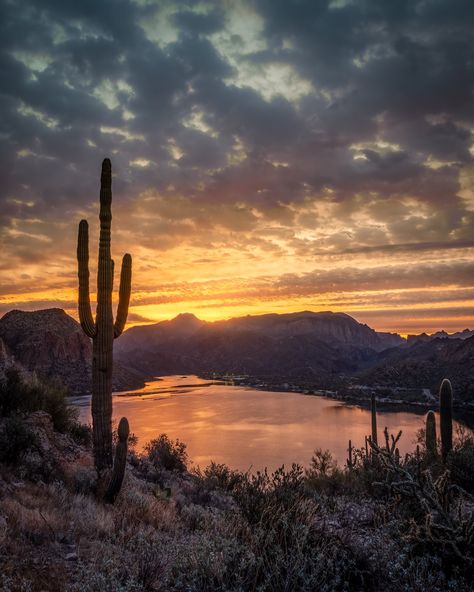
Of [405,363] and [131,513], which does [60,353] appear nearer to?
[131,513]

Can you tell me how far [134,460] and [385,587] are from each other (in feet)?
35.3

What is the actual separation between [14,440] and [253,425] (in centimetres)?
4804

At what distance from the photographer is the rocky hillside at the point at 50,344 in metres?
60.2

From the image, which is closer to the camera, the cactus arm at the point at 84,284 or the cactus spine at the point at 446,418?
the cactus arm at the point at 84,284

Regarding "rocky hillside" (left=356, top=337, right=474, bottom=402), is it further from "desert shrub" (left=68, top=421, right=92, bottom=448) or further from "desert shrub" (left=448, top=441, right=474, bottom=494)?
"desert shrub" (left=68, top=421, right=92, bottom=448)

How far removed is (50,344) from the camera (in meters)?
63.3

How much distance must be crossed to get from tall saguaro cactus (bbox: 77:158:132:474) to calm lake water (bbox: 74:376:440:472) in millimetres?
22515

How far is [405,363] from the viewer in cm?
10431

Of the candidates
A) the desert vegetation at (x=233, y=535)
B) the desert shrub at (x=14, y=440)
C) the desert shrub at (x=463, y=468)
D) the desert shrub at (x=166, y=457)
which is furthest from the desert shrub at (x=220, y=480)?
the desert shrub at (x=463, y=468)

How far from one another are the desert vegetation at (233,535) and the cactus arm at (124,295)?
10.9 ft

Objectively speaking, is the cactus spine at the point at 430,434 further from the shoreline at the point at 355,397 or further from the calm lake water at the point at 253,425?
the shoreline at the point at 355,397

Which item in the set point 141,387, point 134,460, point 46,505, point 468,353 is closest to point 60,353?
point 141,387

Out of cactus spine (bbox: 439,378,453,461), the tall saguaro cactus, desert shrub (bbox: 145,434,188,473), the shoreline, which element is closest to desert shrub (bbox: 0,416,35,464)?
the tall saguaro cactus

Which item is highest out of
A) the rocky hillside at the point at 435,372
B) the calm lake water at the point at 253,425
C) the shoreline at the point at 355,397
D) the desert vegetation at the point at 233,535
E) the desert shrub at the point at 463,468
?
the desert vegetation at the point at 233,535
